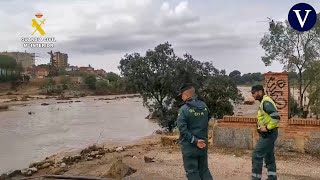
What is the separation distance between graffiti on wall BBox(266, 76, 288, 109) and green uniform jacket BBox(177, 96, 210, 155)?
4.61 metres

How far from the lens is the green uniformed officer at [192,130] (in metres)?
6.01

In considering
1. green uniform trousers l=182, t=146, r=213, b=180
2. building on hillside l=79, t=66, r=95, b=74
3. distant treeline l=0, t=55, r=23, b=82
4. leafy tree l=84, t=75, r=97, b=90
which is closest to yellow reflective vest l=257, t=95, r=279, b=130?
green uniform trousers l=182, t=146, r=213, b=180

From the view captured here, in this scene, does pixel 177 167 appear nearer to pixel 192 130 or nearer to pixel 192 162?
pixel 192 162

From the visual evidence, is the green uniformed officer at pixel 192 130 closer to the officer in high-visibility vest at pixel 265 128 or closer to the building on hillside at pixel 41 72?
the officer in high-visibility vest at pixel 265 128

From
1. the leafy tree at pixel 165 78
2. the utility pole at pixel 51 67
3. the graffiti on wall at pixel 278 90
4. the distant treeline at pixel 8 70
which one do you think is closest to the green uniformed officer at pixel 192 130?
the graffiti on wall at pixel 278 90

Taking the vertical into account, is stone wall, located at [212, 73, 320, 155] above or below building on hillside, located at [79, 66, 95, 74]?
below

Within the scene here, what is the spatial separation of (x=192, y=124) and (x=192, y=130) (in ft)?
0.30

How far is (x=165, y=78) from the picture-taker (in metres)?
19.1

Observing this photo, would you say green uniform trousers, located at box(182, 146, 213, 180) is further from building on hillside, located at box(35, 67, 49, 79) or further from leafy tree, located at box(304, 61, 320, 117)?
building on hillside, located at box(35, 67, 49, 79)

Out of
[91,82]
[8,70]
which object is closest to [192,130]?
[8,70]

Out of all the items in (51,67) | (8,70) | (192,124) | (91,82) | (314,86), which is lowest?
(192,124)

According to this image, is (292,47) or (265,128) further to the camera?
(292,47)

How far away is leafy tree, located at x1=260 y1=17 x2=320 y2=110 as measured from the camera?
912 inches

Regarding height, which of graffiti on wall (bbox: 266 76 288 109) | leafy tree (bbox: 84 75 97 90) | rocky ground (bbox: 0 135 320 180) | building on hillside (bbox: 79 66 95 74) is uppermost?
building on hillside (bbox: 79 66 95 74)
